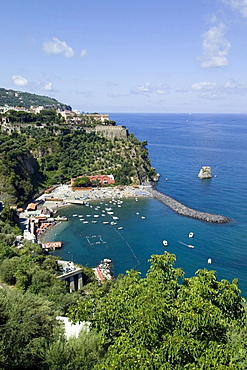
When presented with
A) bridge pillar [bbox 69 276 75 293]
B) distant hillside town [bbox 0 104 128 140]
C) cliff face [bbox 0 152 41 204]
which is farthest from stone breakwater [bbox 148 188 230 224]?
distant hillside town [bbox 0 104 128 140]

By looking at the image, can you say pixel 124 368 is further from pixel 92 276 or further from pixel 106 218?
pixel 106 218

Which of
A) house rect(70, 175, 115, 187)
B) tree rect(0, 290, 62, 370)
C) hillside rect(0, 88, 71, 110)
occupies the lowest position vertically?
house rect(70, 175, 115, 187)

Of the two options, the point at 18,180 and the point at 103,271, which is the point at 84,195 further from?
the point at 103,271

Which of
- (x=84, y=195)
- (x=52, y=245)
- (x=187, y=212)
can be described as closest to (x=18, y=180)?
(x=84, y=195)

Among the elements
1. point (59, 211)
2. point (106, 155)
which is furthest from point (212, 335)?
point (106, 155)

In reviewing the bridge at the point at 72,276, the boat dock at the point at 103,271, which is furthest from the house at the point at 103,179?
the bridge at the point at 72,276

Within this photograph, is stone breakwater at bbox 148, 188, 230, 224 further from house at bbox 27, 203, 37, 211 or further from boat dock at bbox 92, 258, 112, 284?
house at bbox 27, 203, 37, 211
